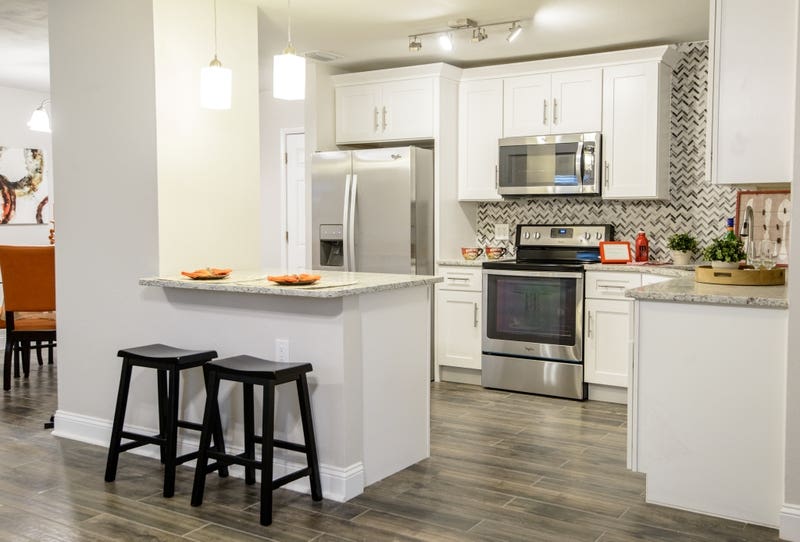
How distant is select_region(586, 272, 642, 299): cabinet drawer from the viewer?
478cm

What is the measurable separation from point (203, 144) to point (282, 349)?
1267 mm

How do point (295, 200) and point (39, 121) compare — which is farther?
point (295, 200)

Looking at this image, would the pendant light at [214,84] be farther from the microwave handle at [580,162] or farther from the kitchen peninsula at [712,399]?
the microwave handle at [580,162]

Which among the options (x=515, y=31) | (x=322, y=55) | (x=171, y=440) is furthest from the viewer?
(x=322, y=55)

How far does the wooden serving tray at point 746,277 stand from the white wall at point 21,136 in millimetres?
5511

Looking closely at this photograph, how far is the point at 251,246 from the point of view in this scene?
13.9 ft

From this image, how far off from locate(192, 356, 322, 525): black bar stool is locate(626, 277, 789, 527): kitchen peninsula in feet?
4.25

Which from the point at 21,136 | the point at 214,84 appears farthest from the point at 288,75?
the point at 21,136

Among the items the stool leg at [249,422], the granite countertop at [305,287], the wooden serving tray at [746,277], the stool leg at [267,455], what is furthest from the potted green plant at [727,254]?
the stool leg at [249,422]

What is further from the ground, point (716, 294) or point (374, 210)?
point (374, 210)

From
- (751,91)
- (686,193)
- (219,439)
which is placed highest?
(751,91)

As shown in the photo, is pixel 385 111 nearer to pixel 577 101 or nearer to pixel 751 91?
pixel 577 101

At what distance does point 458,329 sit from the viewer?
5469mm

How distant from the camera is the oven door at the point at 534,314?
4.96 m
